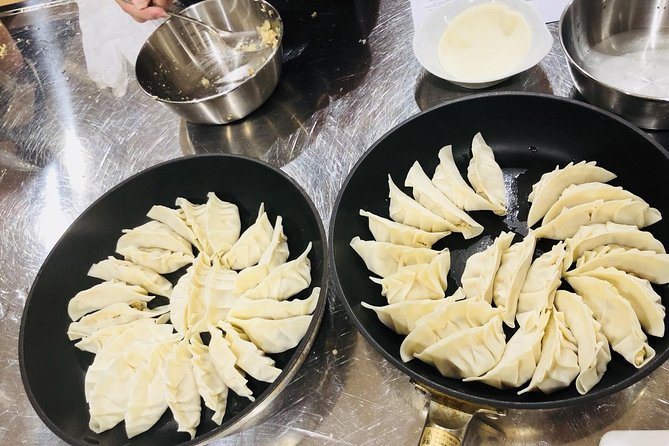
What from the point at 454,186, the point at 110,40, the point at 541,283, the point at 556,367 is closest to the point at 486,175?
the point at 454,186

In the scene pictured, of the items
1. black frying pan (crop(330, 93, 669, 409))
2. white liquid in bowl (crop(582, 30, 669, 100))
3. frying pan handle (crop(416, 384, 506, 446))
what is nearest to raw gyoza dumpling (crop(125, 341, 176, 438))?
black frying pan (crop(330, 93, 669, 409))

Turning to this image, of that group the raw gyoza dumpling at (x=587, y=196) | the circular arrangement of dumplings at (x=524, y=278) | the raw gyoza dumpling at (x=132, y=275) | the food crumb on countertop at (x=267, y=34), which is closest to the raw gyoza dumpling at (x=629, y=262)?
the circular arrangement of dumplings at (x=524, y=278)

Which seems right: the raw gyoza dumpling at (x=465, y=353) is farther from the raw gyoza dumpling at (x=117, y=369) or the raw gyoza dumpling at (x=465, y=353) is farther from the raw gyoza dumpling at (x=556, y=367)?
the raw gyoza dumpling at (x=117, y=369)

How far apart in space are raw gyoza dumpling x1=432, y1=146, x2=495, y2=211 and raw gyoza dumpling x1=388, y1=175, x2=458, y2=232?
0.23 feet

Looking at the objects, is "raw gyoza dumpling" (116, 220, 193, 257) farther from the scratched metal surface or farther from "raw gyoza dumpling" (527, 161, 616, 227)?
"raw gyoza dumpling" (527, 161, 616, 227)

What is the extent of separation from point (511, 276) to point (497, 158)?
15.3 inches

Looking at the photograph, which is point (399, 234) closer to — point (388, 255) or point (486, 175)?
point (388, 255)

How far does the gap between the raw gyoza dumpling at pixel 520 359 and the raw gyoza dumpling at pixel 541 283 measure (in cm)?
3

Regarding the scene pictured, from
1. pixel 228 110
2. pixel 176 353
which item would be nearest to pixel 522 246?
pixel 176 353

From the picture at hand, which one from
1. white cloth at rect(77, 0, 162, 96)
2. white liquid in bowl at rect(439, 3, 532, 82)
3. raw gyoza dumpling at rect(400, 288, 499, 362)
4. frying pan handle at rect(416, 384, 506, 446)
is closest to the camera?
frying pan handle at rect(416, 384, 506, 446)

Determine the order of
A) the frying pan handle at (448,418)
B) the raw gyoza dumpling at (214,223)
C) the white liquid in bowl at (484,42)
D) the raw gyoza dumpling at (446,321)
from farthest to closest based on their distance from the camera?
1. the white liquid in bowl at (484,42)
2. the raw gyoza dumpling at (214,223)
3. the raw gyoza dumpling at (446,321)
4. the frying pan handle at (448,418)

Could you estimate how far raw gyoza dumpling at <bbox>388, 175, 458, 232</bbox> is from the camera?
142 centimetres

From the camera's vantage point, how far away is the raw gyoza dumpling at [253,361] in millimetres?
1262

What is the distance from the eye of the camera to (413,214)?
144 centimetres
